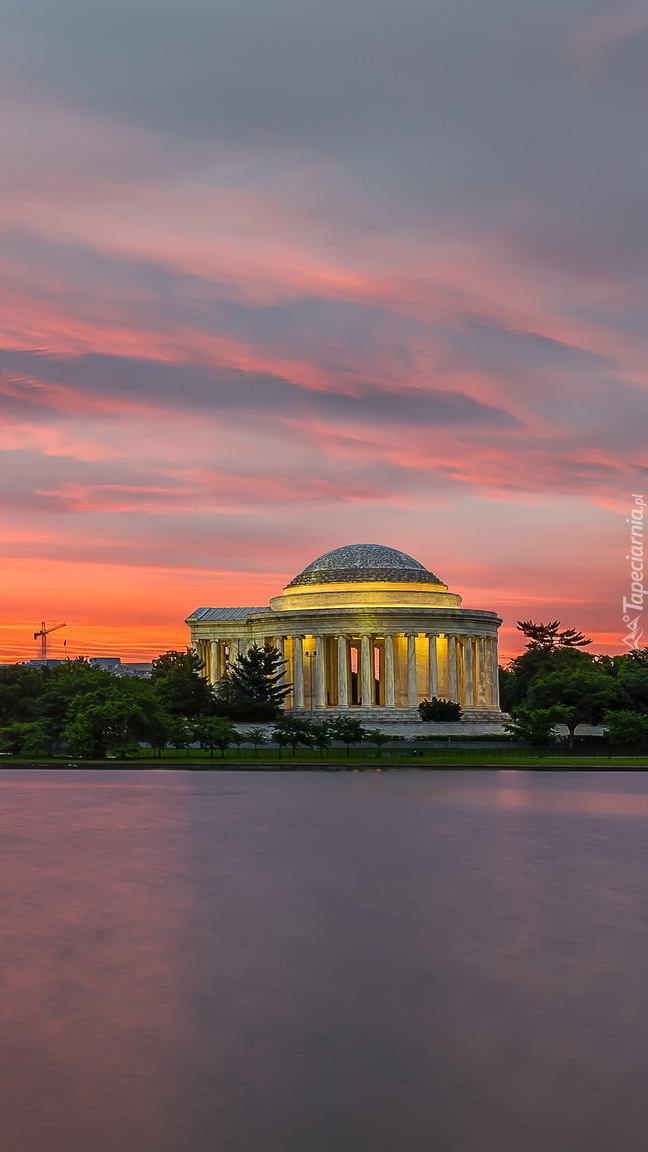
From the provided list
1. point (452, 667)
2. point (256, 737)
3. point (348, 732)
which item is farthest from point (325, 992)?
point (452, 667)

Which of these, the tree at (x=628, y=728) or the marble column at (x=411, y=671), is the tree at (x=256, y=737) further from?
the marble column at (x=411, y=671)

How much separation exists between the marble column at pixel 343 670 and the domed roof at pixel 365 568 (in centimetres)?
715

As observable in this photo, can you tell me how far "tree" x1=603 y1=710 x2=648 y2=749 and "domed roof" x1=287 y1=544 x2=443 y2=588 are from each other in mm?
39807

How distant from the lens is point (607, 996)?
1614 centimetres

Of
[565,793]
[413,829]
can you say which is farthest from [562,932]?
[565,793]

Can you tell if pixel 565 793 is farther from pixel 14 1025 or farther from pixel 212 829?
pixel 14 1025

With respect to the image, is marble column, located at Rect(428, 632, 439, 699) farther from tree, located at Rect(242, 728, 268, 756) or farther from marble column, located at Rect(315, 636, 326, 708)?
→ tree, located at Rect(242, 728, 268, 756)

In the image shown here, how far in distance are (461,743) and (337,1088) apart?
8894 cm

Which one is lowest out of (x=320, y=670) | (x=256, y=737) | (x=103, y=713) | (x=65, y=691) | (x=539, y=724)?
(x=256, y=737)

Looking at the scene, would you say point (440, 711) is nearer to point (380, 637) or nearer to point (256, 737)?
point (380, 637)

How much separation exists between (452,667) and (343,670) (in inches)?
406

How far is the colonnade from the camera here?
431 feet

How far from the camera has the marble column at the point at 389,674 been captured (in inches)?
5182

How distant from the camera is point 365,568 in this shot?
136 m
